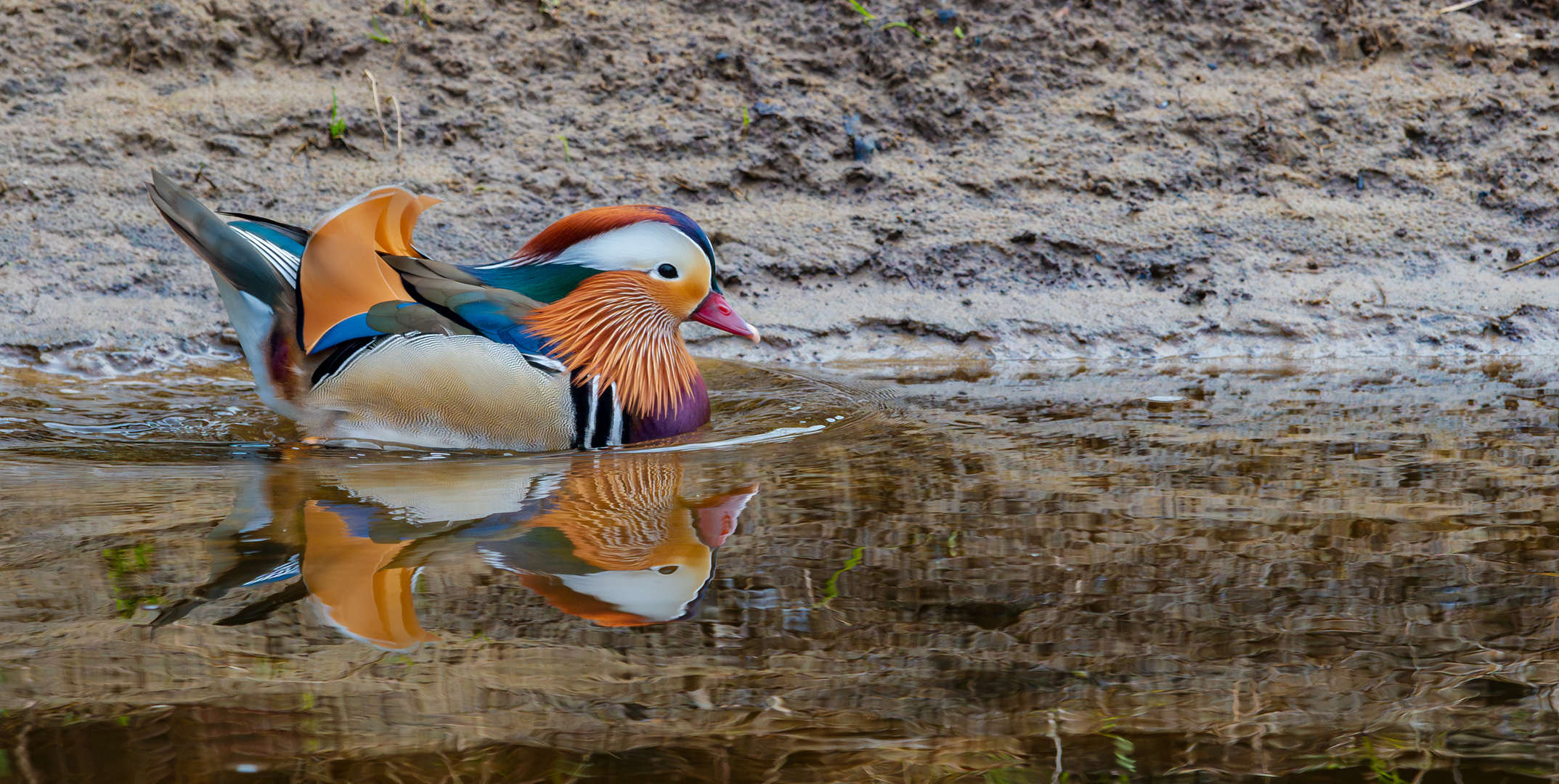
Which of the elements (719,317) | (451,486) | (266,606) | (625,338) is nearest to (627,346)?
(625,338)

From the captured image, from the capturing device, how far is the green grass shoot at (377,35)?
586 cm

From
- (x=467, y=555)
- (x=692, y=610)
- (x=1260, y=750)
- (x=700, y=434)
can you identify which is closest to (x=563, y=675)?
(x=692, y=610)

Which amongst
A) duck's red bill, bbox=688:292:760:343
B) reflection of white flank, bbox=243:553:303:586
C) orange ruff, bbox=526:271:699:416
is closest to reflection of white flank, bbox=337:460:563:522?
reflection of white flank, bbox=243:553:303:586

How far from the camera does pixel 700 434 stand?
3354mm

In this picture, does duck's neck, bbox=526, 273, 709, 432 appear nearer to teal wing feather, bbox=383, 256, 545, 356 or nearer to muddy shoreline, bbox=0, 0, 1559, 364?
teal wing feather, bbox=383, 256, 545, 356

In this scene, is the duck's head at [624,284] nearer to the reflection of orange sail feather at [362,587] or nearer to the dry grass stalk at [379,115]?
the reflection of orange sail feather at [362,587]

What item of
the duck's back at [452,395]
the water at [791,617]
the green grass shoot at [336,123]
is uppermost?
the green grass shoot at [336,123]

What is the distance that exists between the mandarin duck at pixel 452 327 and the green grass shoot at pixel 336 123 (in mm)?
2275

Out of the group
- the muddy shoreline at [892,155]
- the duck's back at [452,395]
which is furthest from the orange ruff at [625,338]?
the muddy shoreline at [892,155]

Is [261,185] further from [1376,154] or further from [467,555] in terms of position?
[1376,154]

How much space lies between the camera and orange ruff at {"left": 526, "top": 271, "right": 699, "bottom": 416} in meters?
3.32

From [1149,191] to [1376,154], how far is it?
4.31ft

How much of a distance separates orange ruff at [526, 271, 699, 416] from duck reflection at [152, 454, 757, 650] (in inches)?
27.7

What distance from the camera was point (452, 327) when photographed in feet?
10.3
